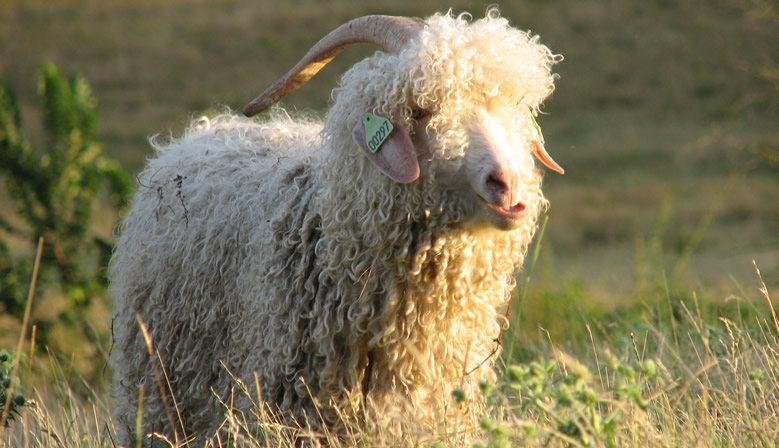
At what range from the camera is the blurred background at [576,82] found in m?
21.5

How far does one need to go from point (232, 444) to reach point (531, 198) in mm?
1488

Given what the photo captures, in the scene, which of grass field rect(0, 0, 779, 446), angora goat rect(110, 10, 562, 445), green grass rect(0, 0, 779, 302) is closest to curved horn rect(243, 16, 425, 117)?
angora goat rect(110, 10, 562, 445)

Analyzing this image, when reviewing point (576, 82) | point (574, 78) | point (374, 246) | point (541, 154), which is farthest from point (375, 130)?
point (574, 78)

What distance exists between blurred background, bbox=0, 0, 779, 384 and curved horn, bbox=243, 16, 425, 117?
47.0 ft

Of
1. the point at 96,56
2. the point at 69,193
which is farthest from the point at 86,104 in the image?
the point at 96,56

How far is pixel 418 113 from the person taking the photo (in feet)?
10.3

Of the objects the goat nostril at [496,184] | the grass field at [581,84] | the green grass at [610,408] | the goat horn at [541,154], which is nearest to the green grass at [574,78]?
the grass field at [581,84]

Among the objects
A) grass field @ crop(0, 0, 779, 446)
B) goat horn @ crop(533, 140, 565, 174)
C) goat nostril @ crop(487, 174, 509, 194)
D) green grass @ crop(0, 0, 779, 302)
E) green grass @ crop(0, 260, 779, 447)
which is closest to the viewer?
green grass @ crop(0, 260, 779, 447)

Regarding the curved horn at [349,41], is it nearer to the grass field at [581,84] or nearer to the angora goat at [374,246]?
the angora goat at [374,246]

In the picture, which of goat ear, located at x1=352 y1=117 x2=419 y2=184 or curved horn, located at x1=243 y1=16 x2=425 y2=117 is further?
curved horn, located at x1=243 y1=16 x2=425 y2=117

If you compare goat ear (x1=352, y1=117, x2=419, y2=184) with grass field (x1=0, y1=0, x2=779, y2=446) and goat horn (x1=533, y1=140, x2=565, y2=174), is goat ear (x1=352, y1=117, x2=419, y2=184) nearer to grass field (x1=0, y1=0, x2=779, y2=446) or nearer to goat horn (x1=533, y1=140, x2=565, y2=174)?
goat horn (x1=533, y1=140, x2=565, y2=174)

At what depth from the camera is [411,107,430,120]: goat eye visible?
10.3ft

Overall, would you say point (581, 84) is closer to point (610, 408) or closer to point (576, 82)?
point (576, 82)

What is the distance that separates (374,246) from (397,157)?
0.35 m
